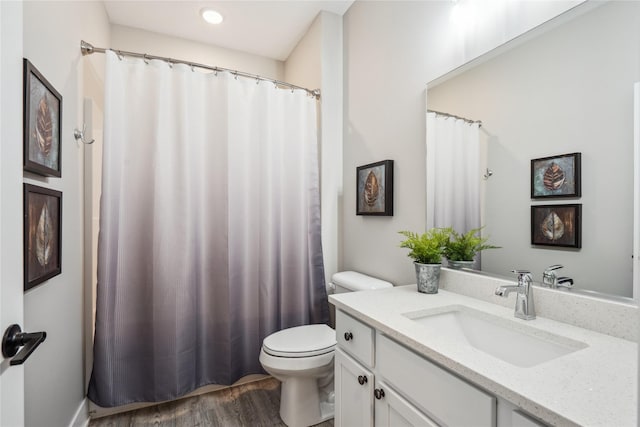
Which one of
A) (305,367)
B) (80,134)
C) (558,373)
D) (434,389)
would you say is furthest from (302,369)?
(80,134)

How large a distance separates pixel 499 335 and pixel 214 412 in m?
1.68

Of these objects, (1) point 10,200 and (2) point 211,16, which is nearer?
(1) point 10,200

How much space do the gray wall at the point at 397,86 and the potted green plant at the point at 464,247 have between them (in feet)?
0.60

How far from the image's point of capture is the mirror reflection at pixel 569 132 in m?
0.91

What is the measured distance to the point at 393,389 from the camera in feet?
3.34

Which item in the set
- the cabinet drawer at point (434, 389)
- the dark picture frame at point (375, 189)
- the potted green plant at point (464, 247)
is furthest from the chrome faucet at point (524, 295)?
the dark picture frame at point (375, 189)

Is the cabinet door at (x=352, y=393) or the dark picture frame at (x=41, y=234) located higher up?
the dark picture frame at (x=41, y=234)

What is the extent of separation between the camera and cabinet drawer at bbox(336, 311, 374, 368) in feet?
3.73

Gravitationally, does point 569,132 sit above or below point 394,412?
above

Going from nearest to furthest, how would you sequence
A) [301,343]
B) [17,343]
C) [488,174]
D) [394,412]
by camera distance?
[17,343] → [394,412] → [488,174] → [301,343]

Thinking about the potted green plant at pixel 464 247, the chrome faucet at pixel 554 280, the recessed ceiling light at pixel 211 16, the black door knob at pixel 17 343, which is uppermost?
the recessed ceiling light at pixel 211 16

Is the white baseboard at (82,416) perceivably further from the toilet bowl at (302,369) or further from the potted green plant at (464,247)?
the potted green plant at (464,247)

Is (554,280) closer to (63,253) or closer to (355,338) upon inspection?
(355,338)

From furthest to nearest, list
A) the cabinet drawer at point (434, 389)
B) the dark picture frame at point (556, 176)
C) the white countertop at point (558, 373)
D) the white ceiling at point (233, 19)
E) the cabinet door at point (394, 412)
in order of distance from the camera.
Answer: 1. the white ceiling at point (233, 19)
2. the dark picture frame at point (556, 176)
3. the cabinet door at point (394, 412)
4. the cabinet drawer at point (434, 389)
5. the white countertop at point (558, 373)
